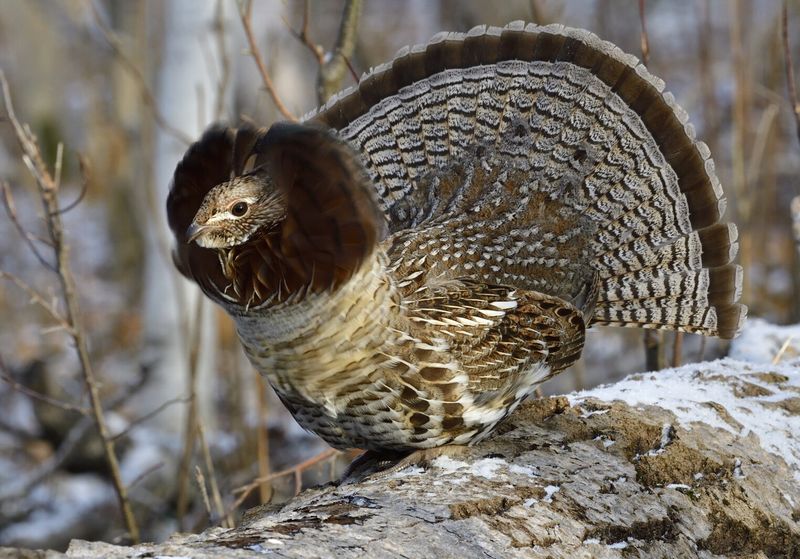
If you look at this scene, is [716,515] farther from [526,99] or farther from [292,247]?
[526,99]

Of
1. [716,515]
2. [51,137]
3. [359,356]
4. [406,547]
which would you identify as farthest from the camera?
[51,137]

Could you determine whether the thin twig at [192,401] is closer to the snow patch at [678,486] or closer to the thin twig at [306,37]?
the thin twig at [306,37]

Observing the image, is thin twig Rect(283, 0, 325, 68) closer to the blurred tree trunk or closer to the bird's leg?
the bird's leg

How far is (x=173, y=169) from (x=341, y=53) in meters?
3.95

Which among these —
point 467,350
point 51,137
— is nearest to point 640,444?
point 467,350

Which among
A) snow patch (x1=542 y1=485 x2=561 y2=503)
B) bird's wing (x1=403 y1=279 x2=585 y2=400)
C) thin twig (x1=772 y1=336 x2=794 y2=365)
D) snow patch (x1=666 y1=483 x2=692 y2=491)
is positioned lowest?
snow patch (x1=666 y1=483 x2=692 y2=491)

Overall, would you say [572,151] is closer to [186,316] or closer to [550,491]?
[550,491]

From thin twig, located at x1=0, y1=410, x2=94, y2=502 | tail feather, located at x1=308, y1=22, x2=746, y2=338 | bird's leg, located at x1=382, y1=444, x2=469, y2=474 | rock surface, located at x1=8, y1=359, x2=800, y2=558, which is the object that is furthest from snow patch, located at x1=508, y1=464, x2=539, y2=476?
thin twig, located at x1=0, y1=410, x2=94, y2=502

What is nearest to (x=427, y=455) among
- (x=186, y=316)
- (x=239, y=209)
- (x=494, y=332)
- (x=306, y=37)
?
(x=494, y=332)

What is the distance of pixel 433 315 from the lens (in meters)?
3.16

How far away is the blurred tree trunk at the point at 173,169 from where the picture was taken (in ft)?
24.7

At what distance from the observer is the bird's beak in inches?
113

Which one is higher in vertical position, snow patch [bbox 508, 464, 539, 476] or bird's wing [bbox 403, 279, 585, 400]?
bird's wing [bbox 403, 279, 585, 400]

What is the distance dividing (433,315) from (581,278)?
0.88m
